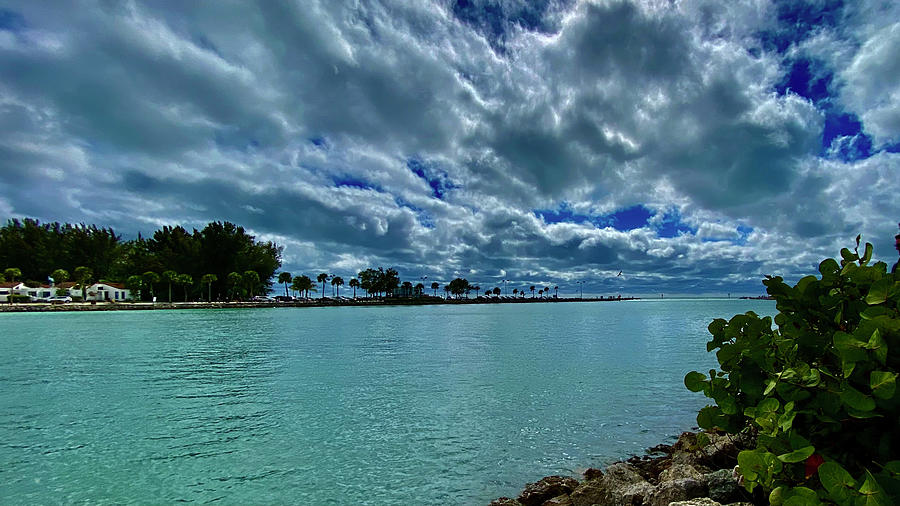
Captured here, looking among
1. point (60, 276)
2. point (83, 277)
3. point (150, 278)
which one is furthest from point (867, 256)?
point (60, 276)

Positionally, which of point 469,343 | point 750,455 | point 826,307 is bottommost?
point 469,343

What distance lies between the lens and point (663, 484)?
19.6ft

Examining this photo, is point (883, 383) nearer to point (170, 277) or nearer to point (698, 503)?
point (698, 503)

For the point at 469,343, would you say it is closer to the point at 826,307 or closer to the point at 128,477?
the point at 128,477

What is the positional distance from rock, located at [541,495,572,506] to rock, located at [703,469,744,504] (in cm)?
235

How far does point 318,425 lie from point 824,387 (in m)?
12.7

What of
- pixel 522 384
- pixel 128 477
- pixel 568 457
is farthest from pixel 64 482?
pixel 522 384

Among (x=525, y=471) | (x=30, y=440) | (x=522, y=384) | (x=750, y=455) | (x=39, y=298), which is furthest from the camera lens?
(x=39, y=298)

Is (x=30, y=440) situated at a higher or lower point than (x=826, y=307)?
lower

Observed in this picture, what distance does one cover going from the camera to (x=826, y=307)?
3.81 metres

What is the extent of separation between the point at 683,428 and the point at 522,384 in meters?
7.31

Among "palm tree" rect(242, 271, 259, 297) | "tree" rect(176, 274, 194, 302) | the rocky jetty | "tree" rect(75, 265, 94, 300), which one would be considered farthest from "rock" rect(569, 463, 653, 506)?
"tree" rect(75, 265, 94, 300)

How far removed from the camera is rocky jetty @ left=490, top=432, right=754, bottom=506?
5.53m

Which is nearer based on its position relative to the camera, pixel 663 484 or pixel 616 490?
pixel 663 484
